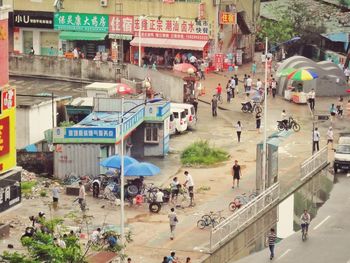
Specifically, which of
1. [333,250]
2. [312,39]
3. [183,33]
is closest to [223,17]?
[183,33]

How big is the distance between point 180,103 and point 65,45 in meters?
19.9

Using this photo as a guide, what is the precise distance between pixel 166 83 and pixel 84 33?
1519cm

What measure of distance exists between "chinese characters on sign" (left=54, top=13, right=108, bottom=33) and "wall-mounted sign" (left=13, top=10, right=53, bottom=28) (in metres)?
0.50

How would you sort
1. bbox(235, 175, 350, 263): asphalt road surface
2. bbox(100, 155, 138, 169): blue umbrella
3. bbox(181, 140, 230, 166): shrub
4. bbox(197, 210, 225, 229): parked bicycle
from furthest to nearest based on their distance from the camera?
bbox(181, 140, 230, 166): shrub, bbox(100, 155, 138, 169): blue umbrella, bbox(197, 210, 225, 229): parked bicycle, bbox(235, 175, 350, 263): asphalt road surface

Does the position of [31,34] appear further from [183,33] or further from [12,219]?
[12,219]

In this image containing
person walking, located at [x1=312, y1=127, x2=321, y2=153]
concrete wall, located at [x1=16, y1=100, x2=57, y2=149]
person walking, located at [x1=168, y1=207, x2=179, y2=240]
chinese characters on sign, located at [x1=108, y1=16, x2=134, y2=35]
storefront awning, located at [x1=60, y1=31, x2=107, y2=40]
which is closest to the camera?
person walking, located at [x1=168, y1=207, x2=179, y2=240]

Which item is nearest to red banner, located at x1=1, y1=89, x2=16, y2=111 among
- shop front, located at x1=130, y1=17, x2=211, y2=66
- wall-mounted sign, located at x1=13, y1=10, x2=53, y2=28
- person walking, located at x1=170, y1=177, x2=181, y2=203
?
person walking, located at x1=170, y1=177, x2=181, y2=203

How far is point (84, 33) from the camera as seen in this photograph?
92188mm

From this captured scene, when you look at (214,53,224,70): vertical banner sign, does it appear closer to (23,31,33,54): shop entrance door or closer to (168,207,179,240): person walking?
(23,31,33,54): shop entrance door

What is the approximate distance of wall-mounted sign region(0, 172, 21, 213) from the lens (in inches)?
1860

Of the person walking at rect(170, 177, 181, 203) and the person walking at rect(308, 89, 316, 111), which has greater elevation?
the person walking at rect(308, 89, 316, 111)

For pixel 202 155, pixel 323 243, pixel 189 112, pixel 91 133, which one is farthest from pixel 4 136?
pixel 189 112

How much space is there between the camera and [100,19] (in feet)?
301

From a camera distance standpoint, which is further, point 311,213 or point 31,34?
point 31,34
